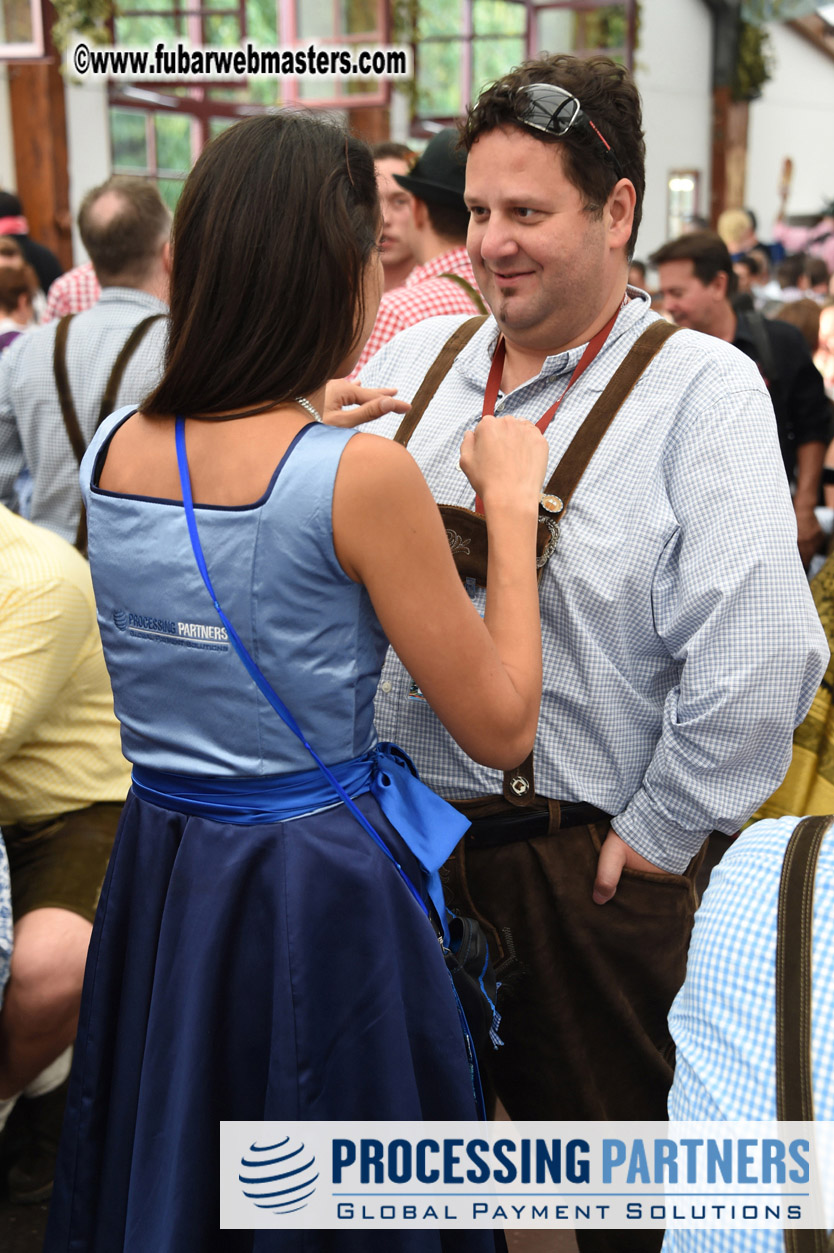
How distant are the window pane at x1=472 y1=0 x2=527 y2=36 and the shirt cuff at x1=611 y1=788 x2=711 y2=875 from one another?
11460 millimetres

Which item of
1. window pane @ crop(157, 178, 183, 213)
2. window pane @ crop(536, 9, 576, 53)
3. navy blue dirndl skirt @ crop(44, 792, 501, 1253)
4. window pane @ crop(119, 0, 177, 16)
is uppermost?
window pane @ crop(536, 9, 576, 53)

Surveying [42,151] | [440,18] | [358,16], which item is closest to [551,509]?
[42,151]

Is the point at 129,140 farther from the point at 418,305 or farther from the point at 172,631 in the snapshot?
the point at 172,631

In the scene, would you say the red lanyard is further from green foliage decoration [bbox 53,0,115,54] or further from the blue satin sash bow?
green foliage decoration [bbox 53,0,115,54]

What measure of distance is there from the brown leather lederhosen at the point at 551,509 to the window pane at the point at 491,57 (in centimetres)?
1081

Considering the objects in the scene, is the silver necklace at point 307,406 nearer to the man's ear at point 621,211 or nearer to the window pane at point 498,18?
the man's ear at point 621,211

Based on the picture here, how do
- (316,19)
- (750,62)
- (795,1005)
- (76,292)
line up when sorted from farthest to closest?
1. (750,62)
2. (316,19)
3. (76,292)
4. (795,1005)

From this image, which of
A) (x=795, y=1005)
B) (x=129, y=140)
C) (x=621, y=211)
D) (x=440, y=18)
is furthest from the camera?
(x=440, y=18)

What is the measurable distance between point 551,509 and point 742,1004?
895 mm

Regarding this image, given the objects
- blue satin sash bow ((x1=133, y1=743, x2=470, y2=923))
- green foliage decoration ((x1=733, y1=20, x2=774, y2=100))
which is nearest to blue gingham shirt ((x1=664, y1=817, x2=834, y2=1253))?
blue satin sash bow ((x1=133, y1=743, x2=470, y2=923))

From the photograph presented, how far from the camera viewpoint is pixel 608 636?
1.72 meters

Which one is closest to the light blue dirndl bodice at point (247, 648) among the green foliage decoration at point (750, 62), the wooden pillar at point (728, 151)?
the wooden pillar at point (728, 151)

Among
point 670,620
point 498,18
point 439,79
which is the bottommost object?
point 670,620

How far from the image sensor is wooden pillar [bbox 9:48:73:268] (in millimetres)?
8438
